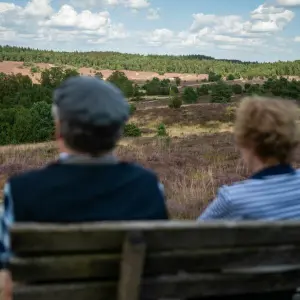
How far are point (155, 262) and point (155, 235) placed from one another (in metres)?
0.12

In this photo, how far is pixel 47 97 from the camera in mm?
71500

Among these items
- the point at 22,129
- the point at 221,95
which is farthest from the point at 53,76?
the point at 22,129

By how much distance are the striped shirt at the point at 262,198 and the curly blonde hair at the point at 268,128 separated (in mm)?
82

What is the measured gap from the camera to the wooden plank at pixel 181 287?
5.32 ft

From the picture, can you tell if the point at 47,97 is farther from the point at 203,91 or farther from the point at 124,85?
the point at 203,91

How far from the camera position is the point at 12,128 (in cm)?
4388

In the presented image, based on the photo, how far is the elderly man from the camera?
68.5 inches

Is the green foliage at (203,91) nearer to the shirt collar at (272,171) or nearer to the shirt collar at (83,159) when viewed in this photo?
the shirt collar at (272,171)

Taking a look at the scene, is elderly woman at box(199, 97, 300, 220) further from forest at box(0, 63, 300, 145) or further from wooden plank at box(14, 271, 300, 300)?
forest at box(0, 63, 300, 145)

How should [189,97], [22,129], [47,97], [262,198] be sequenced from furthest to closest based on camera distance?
[47,97]
[189,97]
[22,129]
[262,198]

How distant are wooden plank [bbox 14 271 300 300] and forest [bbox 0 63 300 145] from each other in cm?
608

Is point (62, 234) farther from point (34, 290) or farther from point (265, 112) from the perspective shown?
point (265, 112)

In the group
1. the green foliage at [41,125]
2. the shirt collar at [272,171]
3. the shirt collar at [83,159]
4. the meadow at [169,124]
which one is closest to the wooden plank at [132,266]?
the shirt collar at [83,159]

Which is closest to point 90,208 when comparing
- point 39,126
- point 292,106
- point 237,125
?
point 237,125
